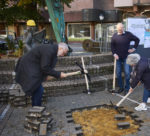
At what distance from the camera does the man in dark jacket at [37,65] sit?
11.9 ft

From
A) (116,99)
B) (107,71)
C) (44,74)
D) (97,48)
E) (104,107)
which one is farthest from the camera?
(97,48)

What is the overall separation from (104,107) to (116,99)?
0.66 meters

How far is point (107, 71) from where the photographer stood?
7.07m

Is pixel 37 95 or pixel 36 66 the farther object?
pixel 37 95

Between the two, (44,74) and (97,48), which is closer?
(44,74)

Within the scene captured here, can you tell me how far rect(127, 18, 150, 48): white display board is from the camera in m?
6.75

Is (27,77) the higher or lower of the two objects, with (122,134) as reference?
higher

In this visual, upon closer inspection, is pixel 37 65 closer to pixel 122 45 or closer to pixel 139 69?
pixel 139 69

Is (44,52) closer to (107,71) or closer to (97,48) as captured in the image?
(107,71)

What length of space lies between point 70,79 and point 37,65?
2814 mm

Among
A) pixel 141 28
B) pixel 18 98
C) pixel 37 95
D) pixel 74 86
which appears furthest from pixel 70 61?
pixel 37 95

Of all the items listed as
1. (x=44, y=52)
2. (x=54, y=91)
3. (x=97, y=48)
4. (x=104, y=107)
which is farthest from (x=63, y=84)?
(x=97, y=48)

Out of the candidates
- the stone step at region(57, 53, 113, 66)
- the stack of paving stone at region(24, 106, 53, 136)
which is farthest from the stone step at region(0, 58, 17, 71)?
the stack of paving stone at region(24, 106, 53, 136)

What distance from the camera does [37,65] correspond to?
3803mm
